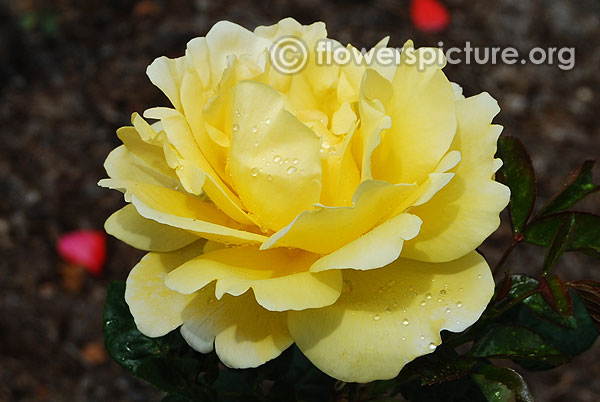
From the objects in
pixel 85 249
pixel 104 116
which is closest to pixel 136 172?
pixel 85 249

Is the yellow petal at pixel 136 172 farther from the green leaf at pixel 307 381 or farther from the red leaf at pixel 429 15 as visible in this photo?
the red leaf at pixel 429 15

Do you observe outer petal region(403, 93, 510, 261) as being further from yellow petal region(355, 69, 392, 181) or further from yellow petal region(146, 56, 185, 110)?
yellow petal region(146, 56, 185, 110)

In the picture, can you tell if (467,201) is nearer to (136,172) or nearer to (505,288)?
(505,288)

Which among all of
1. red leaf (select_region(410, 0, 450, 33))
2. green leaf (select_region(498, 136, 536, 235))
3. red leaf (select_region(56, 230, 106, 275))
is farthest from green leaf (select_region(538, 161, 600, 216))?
red leaf (select_region(410, 0, 450, 33))

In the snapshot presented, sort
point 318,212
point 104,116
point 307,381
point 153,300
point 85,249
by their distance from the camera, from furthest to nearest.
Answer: point 104,116
point 85,249
point 307,381
point 153,300
point 318,212

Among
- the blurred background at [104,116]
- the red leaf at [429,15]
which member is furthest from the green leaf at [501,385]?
the red leaf at [429,15]

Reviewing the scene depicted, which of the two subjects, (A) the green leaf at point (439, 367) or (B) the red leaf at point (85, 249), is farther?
(B) the red leaf at point (85, 249)

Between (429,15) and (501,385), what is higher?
(429,15)
